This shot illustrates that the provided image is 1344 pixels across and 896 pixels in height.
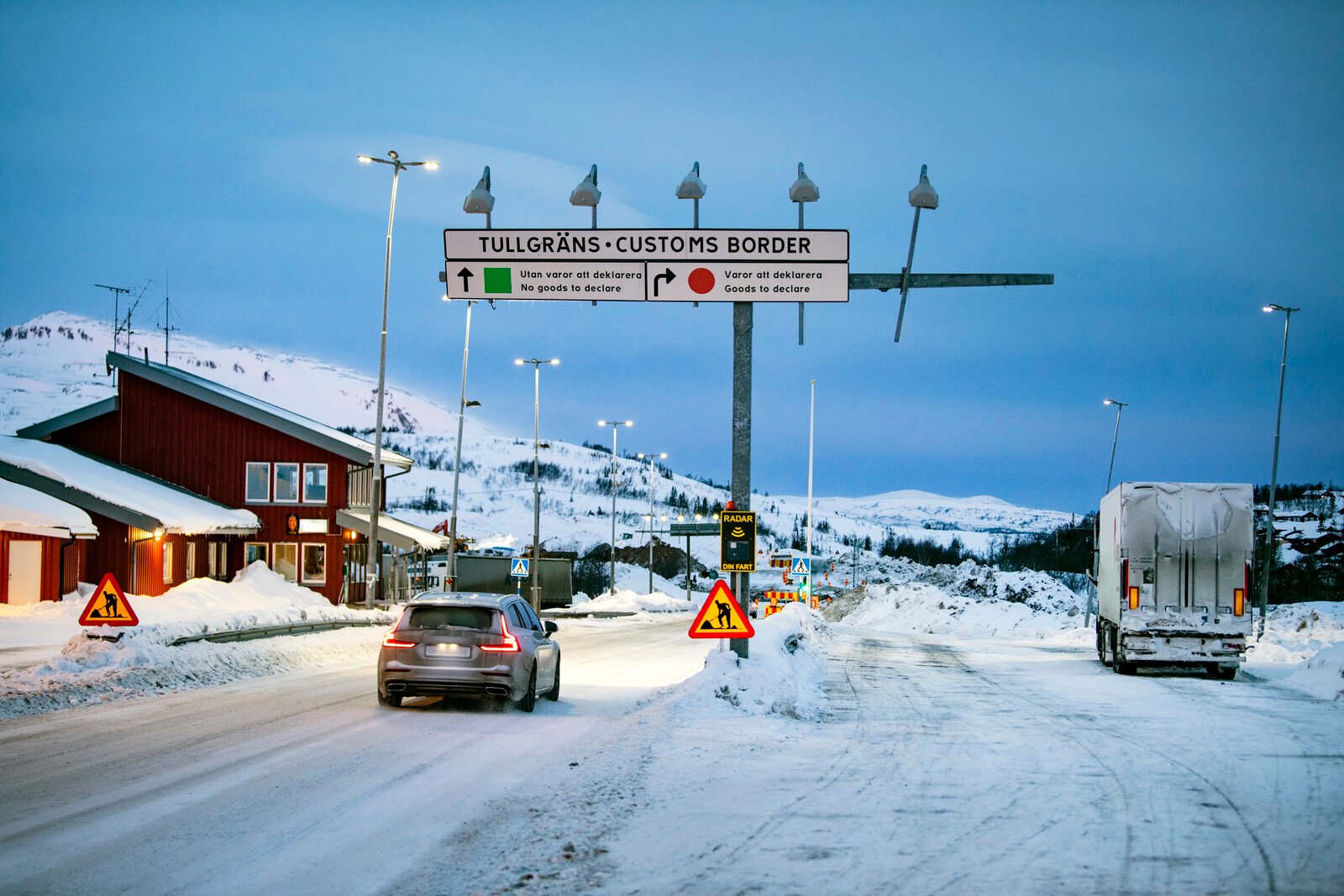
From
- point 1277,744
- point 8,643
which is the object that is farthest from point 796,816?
point 8,643

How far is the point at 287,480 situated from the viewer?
159 ft

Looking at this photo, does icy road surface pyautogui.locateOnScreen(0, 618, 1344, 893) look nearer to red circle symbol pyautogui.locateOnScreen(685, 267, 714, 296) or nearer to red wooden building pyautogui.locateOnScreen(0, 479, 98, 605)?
red circle symbol pyautogui.locateOnScreen(685, 267, 714, 296)

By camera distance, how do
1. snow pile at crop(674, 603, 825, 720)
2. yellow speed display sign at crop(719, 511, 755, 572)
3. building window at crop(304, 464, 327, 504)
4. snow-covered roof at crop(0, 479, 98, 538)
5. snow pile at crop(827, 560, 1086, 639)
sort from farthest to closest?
snow pile at crop(827, 560, 1086, 639) < building window at crop(304, 464, 327, 504) < snow-covered roof at crop(0, 479, 98, 538) < yellow speed display sign at crop(719, 511, 755, 572) < snow pile at crop(674, 603, 825, 720)

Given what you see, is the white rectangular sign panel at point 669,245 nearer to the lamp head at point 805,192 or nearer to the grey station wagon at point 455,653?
the lamp head at point 805,192

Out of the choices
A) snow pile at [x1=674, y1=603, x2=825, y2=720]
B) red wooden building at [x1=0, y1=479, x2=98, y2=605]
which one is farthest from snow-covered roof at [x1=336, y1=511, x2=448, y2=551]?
snow pile at [x1=674, y1=603, x2=825, y2=720]

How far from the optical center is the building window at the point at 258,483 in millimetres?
48094

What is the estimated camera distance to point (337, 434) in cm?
4912

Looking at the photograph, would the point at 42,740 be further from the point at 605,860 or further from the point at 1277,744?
the point at 1277,744

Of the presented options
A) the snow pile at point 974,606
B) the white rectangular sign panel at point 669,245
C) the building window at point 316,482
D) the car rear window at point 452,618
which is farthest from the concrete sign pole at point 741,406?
the building window at point 316,482

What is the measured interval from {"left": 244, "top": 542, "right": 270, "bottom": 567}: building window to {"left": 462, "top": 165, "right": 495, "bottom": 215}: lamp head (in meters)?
34.9

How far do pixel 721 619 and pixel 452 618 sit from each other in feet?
12.2

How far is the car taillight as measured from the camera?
15.0 m

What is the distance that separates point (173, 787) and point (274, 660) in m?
13.0

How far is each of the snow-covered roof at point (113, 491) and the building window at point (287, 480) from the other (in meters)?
1.90
